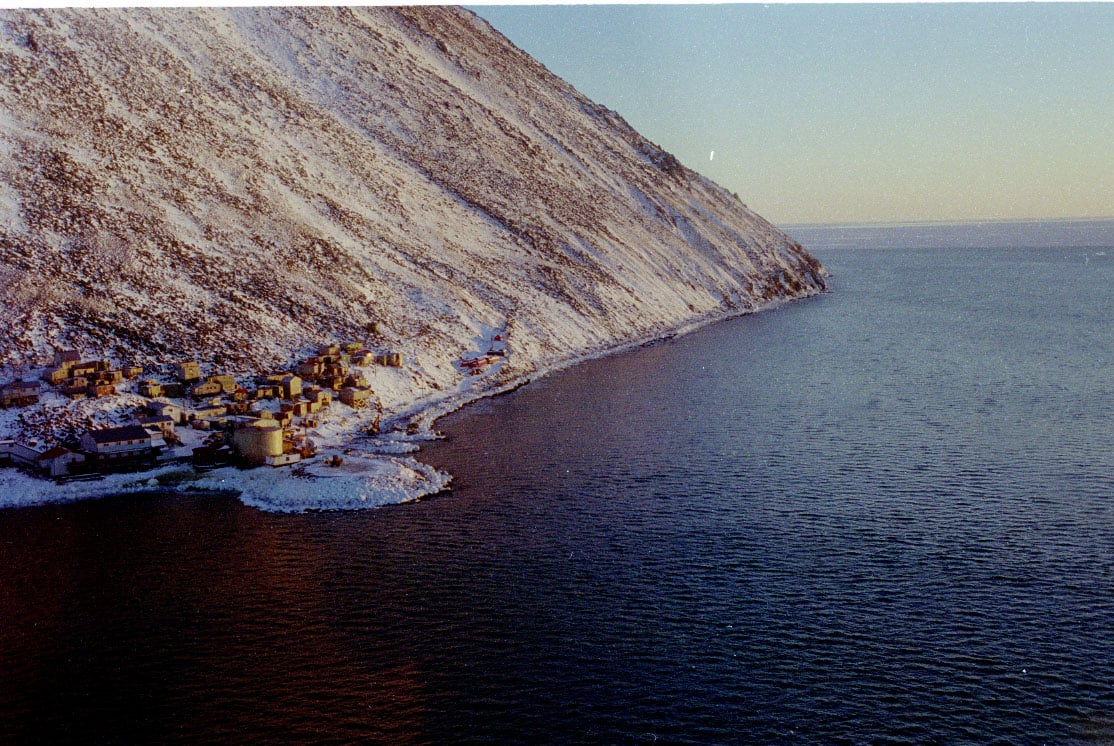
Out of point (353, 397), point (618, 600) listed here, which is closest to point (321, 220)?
point (353, 397)

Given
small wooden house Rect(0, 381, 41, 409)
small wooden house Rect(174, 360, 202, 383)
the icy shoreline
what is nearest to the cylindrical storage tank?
the icy shoreline

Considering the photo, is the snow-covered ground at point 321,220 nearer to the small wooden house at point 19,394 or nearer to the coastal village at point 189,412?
the coastal village at point 189,412

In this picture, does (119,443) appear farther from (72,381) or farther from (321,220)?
(321,220)

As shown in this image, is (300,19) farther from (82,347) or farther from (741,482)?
(741,482)

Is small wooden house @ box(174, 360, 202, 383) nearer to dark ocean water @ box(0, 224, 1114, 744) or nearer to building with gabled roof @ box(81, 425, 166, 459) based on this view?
building with gabled roof @ box(81, 425, 166, 459)

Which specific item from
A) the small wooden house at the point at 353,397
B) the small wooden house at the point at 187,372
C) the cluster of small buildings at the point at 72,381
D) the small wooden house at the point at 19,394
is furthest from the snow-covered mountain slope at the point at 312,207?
the small wooden house at the point at 353,397

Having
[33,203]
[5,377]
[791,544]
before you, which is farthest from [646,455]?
[33,203]
